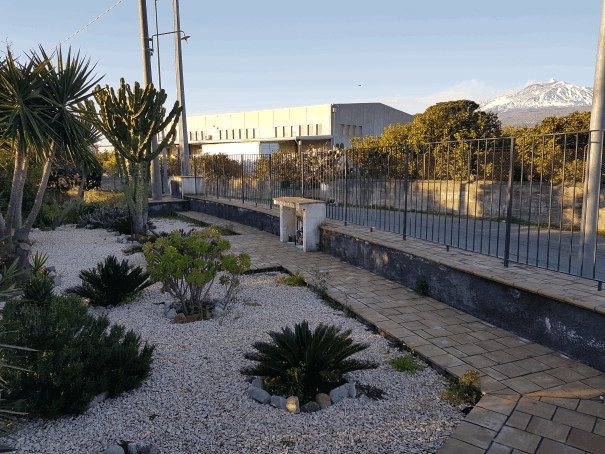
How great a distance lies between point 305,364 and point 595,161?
13.1ft

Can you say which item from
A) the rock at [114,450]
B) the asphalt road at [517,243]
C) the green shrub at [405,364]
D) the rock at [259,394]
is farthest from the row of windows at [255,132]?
the rock at [114,450]

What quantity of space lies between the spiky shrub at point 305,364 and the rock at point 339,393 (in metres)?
0.07

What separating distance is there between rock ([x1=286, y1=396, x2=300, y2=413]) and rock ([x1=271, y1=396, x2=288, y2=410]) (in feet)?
0.14

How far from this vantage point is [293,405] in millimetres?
3381

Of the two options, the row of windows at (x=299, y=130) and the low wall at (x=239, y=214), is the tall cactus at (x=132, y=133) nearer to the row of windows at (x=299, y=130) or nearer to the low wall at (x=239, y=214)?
the low wall at (x=239, y=214)

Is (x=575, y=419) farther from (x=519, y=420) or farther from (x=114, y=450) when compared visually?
(x=114, y=450)

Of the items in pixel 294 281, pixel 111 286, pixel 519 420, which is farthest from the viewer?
pixel 294 281

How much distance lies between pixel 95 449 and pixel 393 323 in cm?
323

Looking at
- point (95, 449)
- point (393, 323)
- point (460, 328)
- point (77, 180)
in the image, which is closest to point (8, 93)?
point (95, 449)

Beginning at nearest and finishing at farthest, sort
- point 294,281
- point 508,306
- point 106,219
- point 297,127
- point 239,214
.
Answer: point 508,306 < point 294,281 < point 106,219 < point 239,214 < point 297,127

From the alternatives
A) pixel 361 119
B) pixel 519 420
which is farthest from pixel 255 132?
pixel 519 420

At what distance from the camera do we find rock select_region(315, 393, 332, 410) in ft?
11.4

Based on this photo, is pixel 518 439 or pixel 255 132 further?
pixel 255 132

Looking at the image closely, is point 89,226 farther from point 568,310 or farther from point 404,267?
point 568,310
